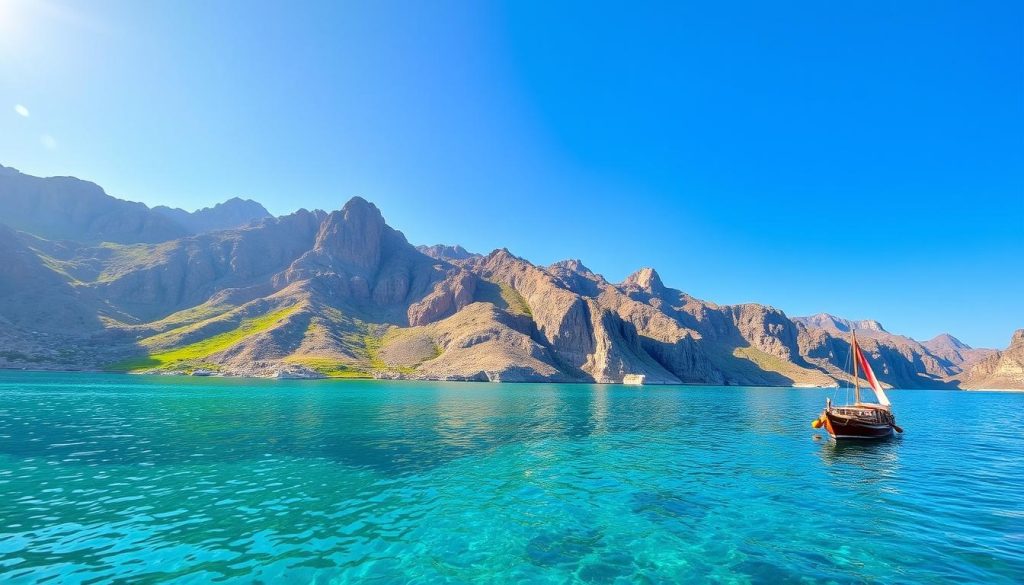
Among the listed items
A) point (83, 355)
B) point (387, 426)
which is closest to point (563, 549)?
point (387, 426)

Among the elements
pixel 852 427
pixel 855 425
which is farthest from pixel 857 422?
pixel 852 427

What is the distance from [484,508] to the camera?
23.1m

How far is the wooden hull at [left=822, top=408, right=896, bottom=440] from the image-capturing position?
4756 cm

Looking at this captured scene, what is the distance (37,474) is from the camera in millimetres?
26781

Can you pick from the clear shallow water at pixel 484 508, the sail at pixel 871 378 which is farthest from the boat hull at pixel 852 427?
the sail at pixel 871 378

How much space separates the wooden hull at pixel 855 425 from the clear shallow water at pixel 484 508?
6.79 ft

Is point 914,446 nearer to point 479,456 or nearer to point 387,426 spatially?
point 479,456

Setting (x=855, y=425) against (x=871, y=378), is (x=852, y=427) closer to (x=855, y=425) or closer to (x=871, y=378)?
(x=855, y=425)

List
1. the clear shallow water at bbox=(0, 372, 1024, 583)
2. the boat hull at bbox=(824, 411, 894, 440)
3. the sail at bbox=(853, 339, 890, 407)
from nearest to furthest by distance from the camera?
the clear shallow water at bbox=(0, 372, 1024, 583) < the boat hull at bbox=(824, 411, 894, 440) < the sail at bbox=(853, 339, 890, 407)

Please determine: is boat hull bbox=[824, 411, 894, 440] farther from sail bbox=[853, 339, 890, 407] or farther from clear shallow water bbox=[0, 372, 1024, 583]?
sail bbox=[853, 339, 890, 407]

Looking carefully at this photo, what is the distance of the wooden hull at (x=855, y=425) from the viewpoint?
4756 cm

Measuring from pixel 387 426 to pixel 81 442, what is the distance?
1062 inches

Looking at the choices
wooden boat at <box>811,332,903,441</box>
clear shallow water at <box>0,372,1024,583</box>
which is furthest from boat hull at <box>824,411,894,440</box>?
clear shallow water at <box>0,372,1024,583</box>

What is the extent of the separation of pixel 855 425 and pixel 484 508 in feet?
154
